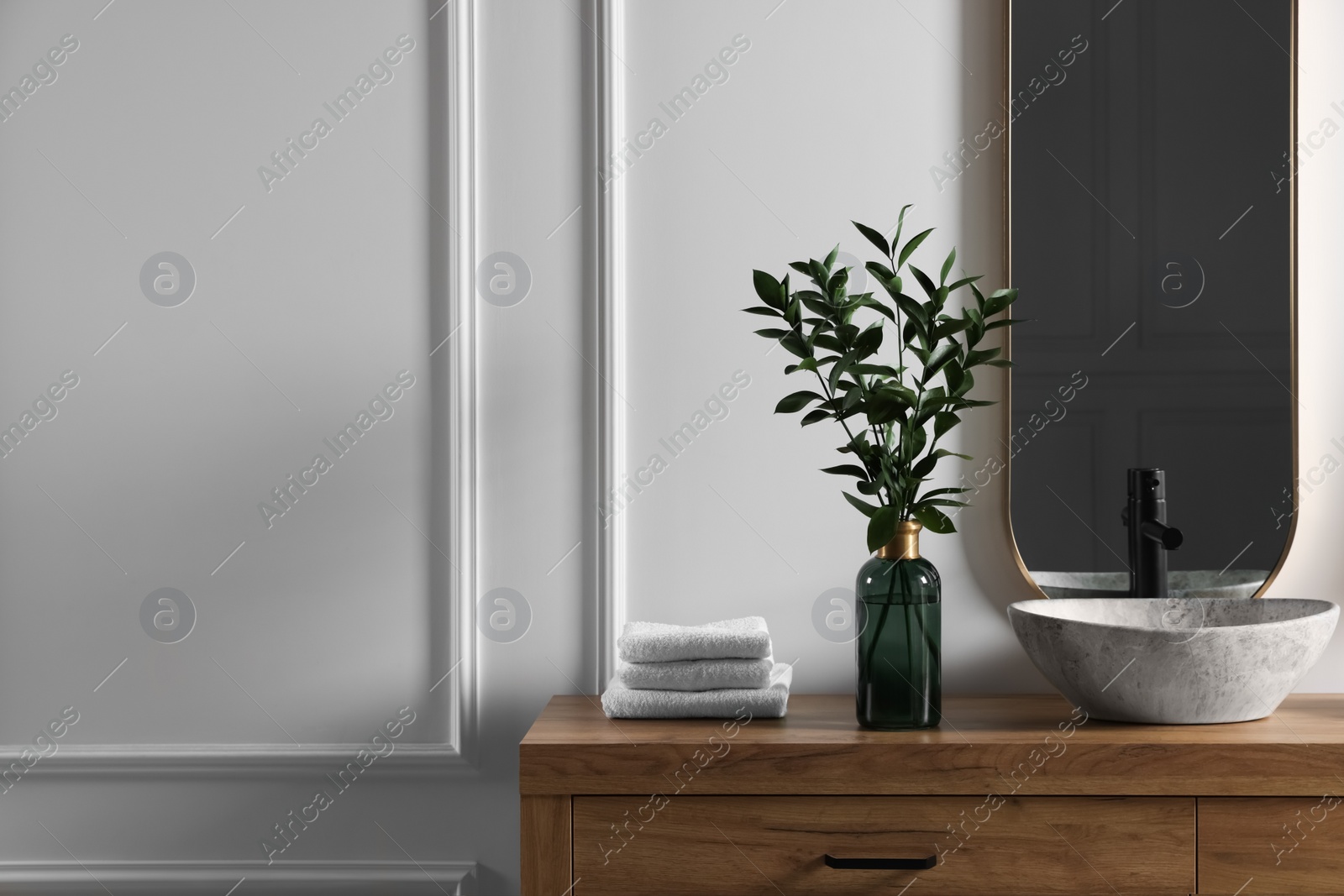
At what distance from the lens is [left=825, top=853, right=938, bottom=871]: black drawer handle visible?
1140 millimetres

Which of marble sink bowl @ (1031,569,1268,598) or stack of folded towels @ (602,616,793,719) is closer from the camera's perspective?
stack of folded towels @ (602,616,793,719)

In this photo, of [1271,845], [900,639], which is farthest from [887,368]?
[1271,845]

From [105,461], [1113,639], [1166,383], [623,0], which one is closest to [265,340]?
[105,461]

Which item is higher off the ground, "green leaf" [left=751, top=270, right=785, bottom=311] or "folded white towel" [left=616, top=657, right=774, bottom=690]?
"green leaf" [left=751, top=270, right=785, bottom=311]

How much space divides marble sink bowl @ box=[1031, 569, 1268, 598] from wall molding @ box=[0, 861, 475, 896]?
987mm

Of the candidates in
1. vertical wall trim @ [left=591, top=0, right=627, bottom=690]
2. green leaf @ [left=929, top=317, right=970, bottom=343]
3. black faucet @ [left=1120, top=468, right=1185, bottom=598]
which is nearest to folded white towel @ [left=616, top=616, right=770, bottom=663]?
vertical wall trim @ [left=591, top=0, right=627, bottom=690]

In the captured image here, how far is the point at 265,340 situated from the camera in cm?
154

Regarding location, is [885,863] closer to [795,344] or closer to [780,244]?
[795,344]

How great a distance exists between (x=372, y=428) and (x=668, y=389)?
0.45 metres

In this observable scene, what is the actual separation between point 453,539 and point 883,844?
0.75 m

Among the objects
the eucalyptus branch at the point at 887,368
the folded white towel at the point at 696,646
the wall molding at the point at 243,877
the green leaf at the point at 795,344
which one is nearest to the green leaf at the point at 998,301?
the eucalyptus branch at the point at 887,368

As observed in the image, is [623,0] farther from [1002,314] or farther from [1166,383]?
[1166,383]

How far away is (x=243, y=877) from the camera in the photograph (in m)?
1.53

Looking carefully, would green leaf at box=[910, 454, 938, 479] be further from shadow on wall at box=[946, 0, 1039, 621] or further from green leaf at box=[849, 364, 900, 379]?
shadow on wall at box=[946, 0, 1039, 621]
